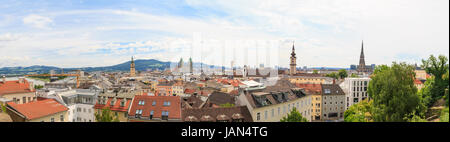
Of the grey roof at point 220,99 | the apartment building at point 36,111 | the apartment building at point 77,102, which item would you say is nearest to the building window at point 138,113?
the apartment building at point 77,102

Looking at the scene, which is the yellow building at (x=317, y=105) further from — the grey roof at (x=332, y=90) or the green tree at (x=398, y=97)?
the green tree at (x=398, y=97)

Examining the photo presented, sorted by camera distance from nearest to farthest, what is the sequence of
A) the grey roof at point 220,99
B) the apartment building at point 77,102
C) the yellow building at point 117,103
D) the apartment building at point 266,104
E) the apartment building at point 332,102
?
the apartment building at point 77,102 → the yellow building at point 117,103 → the apartment building at point 266,104 → the grey roof at point 220,99 → the apartment building at point 332,102

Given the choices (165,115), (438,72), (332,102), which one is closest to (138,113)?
(165,115)

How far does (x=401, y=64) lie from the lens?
450 centimetres

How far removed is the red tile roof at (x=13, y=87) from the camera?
5.41m

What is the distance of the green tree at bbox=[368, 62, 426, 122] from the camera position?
405cm

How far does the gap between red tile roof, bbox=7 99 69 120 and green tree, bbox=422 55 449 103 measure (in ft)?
26.2

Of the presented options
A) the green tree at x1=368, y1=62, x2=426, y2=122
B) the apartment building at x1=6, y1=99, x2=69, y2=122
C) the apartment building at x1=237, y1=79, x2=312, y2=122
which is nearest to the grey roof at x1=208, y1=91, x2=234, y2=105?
the apartment building at x1=237, y1=79, x2=312, y2=122

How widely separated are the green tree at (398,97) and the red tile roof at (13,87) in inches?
323

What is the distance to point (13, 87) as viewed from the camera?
5.58 metres

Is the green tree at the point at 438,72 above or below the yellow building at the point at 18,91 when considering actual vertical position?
above

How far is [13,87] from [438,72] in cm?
849
